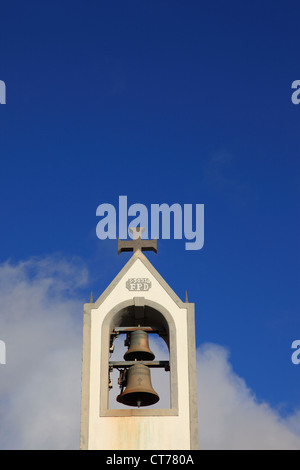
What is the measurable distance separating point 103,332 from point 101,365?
136 centimetres

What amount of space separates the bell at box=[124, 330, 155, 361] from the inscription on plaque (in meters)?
1.67

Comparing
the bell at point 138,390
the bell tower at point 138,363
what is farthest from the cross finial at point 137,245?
the bell at point 138,390

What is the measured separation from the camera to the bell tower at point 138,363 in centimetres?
2714

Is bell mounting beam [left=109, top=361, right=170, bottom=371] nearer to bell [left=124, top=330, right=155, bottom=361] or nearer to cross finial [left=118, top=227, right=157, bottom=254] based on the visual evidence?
bell [left=124, top=330, right=155, bottom=361]

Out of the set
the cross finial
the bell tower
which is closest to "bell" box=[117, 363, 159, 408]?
the bell tower

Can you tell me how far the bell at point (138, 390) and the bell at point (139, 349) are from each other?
724mm

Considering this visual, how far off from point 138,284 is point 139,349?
8.80 ft

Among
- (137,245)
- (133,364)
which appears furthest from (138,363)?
(137,245)

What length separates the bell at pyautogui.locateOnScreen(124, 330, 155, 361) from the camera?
2955 cm

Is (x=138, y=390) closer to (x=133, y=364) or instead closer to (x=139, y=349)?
(x=133, y=364)

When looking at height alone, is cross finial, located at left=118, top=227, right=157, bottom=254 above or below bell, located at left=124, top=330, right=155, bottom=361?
above

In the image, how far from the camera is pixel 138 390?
28016mm

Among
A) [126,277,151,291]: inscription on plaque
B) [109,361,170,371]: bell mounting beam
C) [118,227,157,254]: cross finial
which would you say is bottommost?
[109,361,170,371]: bell mounting beam
